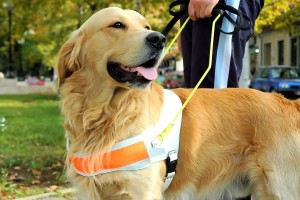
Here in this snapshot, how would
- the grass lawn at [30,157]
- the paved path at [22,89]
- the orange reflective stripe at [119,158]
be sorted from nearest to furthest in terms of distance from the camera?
the orange reflective stripe at [119,158] → the grass lawn at [30,157] → the paved path at [22,89]

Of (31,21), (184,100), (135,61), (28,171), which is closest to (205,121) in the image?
(184,100)

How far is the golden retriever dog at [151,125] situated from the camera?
2.96 meters

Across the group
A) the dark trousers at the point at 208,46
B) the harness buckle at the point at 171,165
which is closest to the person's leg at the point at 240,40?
the dark trousers at the point at 208,46

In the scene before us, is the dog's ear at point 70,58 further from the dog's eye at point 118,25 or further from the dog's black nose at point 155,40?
the dog's black nose at point 155,40

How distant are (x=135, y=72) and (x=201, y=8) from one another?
0.91 m

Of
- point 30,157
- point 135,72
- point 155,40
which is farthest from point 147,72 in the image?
point 30,157

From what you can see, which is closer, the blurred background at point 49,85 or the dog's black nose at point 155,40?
the dog's black nose at point 155,40

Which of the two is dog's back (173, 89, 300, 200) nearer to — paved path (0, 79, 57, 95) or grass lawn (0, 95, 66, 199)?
grass lawn (0, 95, 66, 199)

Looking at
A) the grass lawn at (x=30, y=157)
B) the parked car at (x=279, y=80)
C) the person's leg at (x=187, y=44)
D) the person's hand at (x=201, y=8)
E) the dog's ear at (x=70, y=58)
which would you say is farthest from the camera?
the parked car at (x=279, y=80)

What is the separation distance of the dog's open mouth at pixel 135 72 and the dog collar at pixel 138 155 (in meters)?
0.32

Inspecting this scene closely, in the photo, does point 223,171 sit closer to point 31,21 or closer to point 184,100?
point 184,100

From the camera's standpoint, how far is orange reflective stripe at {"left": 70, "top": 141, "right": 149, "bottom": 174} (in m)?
2.91

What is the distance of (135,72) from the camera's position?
301 cm

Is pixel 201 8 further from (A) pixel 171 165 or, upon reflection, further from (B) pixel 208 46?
(A) pixel 171 165
